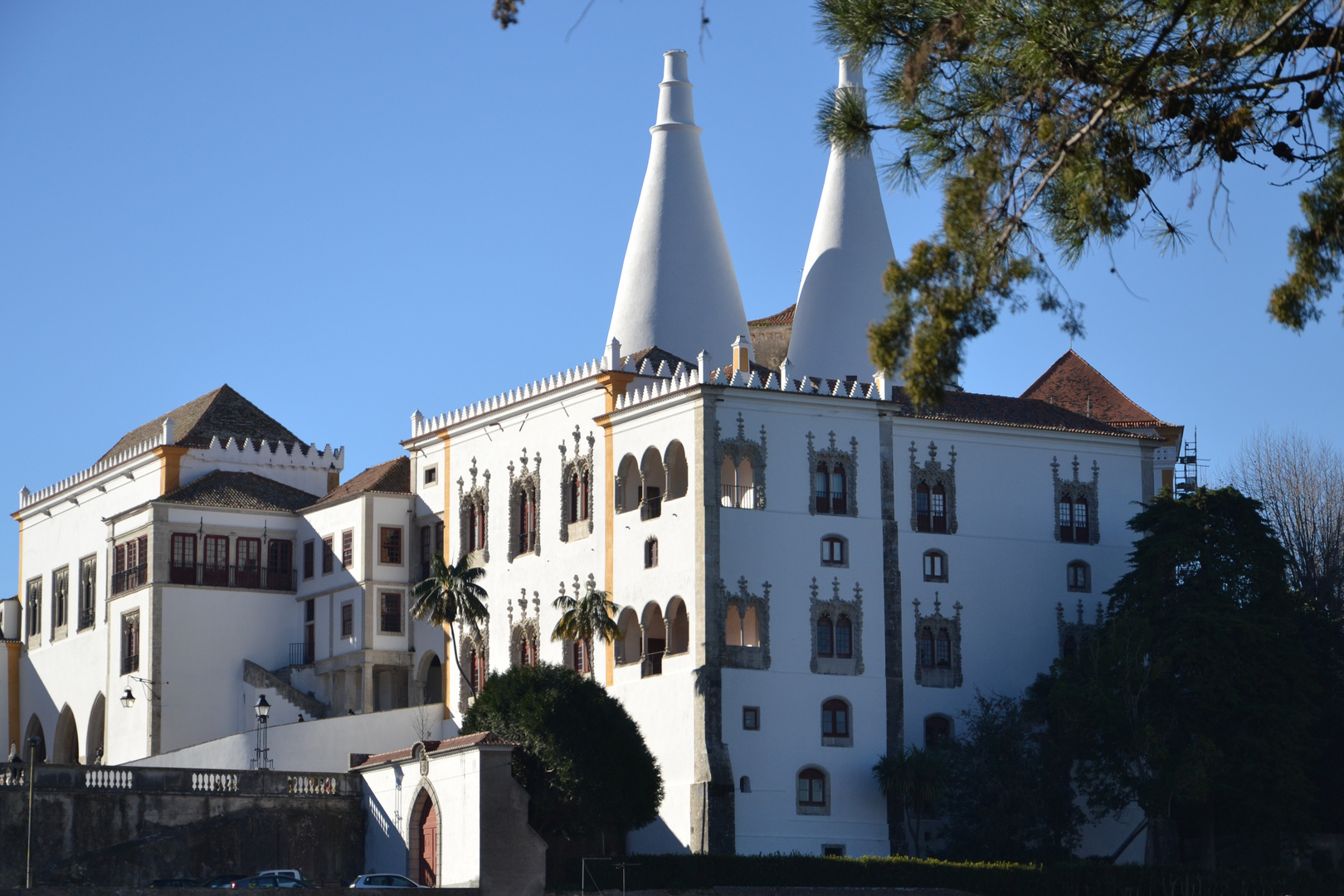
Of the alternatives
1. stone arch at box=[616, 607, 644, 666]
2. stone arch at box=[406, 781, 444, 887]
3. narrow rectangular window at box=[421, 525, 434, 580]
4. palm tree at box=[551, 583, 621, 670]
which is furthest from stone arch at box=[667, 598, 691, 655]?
narrow rectangular window at box=[421, 525, 434, 580]

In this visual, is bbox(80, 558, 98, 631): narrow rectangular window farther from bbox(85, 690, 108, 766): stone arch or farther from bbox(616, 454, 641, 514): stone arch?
bbox(616, 454, 641, 514): stone arch

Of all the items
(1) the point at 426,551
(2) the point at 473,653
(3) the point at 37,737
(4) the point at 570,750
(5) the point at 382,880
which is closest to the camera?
(5) the point at 382,880

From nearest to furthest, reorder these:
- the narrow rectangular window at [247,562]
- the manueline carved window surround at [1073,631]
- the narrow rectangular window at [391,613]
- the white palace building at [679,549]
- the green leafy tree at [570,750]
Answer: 1. the green leafy tree at [570,750]
2. the white palace building at [679,549]
3. the manueline carved window surround at [1073,631]
4. the narrow rectangular window at [391,613]
5. the narrow rectangular window at [247,562]

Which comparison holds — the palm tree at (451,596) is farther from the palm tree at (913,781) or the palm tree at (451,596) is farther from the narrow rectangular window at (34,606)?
the narrow rectangular window at (34,606)

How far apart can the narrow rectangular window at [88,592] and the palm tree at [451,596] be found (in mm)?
13729

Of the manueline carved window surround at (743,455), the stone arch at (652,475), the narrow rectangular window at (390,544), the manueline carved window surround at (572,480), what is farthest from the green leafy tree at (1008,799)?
the narrow rectangular window at (390,544)

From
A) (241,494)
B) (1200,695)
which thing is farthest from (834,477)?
(241,494)

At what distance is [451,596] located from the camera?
5903cm

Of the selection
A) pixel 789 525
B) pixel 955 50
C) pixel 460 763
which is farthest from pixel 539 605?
pixel 955 50

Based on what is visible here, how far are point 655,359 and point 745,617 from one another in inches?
348

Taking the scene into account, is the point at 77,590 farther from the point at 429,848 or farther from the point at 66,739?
the point at 429,848

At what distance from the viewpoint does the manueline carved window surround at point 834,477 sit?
55.1m

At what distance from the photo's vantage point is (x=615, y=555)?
5644 centimetres

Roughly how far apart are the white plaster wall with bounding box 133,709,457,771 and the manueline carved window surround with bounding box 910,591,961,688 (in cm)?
1311
